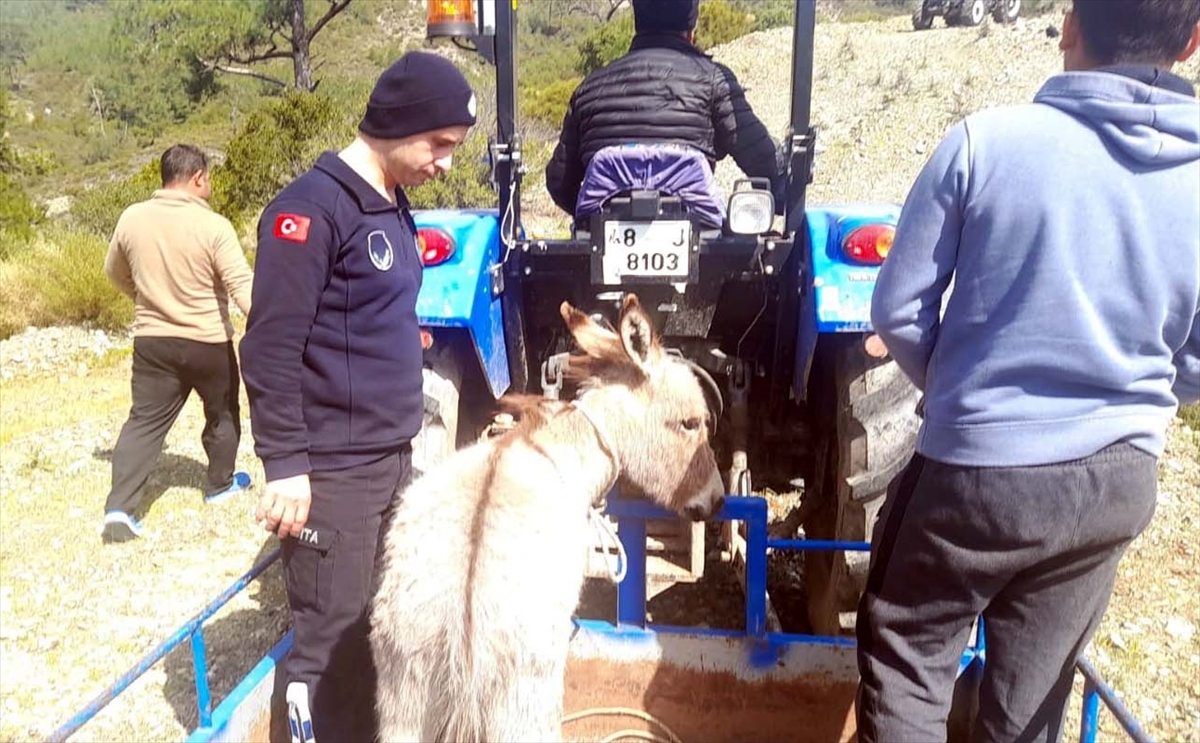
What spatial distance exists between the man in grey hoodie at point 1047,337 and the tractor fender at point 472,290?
1893mm

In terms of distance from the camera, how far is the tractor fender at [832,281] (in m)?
3.32

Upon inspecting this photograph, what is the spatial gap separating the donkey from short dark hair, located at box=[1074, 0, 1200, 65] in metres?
1.29

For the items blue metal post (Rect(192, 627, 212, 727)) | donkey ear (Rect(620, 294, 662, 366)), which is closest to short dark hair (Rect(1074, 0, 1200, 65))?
donkey ear (Rect(620, 294, 662, 366))

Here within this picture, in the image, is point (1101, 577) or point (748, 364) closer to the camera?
point (1101, 577)

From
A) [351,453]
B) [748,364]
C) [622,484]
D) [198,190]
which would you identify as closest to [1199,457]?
[748,364]

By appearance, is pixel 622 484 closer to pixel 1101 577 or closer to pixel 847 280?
pixel 847 280

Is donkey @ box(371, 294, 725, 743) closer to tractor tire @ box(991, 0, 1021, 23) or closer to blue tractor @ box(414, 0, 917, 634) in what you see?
blue tractor @ box(414, 0, 917, 634)

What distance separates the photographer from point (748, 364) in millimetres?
4164

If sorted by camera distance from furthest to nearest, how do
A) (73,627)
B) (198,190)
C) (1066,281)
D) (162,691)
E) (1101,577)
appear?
(198,190) → (73,627) → (162,691) → (1101,577) → (1066,281)

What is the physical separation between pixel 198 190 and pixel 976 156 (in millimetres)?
5159

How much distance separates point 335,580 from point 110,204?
17166 mm

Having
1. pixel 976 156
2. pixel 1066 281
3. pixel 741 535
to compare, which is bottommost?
pixel 741 535

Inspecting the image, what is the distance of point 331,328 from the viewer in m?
2.36

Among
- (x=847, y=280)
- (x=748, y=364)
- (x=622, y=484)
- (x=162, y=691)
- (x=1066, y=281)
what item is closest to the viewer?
(x=1066, y=281)
